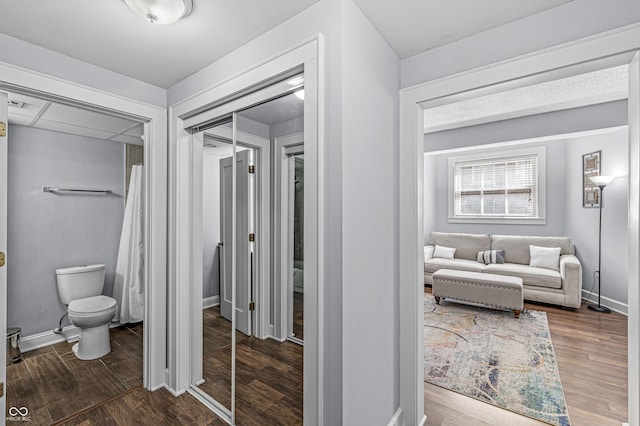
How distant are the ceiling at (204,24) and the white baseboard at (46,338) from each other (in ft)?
9.42

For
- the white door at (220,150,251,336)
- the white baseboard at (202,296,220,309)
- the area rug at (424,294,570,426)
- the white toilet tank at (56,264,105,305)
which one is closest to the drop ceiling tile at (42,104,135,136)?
the white door at (220,150,251,336)

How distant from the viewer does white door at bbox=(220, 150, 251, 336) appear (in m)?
2.03

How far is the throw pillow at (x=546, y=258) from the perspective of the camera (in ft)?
14.9

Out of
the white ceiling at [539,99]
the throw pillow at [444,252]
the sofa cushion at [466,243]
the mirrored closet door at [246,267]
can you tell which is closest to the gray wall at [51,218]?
the mirrored closet door at [246,267]

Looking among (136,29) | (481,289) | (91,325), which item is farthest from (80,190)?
(481,289)

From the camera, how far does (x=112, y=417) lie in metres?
2.01

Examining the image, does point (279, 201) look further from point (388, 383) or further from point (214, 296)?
point (388, 383)

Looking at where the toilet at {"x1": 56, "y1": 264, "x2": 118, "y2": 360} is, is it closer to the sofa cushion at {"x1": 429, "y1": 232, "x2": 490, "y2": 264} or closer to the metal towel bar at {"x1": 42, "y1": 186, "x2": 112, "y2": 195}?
the metal towel bar at {"x1": 42, "y1": 186, "x2": 112, "y2": 195}

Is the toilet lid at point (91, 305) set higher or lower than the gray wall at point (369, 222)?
lower

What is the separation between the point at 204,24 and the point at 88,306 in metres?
2.80

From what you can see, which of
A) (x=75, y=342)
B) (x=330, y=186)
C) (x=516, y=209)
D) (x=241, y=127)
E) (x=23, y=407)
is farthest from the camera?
(x=516, y=209)

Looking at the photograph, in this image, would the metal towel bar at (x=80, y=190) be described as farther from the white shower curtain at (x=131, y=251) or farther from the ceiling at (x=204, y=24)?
the ceiling at (x=204, y=24)

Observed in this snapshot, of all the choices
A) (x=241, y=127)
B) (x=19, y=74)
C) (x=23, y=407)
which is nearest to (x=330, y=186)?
(x=241, y=127)

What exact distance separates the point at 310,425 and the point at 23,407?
7.11 feet
